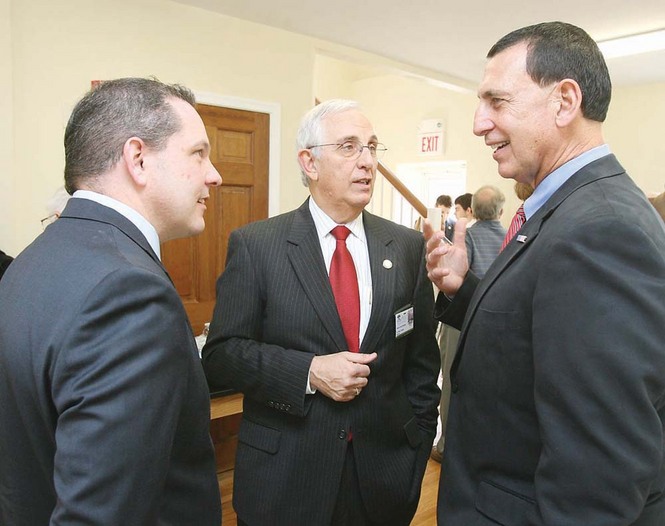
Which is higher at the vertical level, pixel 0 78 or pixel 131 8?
pixel 131 8

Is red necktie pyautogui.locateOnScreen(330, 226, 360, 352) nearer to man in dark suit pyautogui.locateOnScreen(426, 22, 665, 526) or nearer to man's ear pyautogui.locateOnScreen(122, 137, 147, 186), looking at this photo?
man in dark suit pyautogui.locateOnScreen(426, 22, 665, 526)

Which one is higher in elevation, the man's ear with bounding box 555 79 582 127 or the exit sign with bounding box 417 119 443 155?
the exit sign with bounding box 417 119 443 155

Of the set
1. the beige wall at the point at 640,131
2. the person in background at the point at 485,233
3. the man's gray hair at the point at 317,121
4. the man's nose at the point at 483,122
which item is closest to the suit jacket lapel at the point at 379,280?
the man's gray hair at the point at 317,121

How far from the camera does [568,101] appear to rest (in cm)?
97

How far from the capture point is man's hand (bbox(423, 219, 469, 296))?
1.36 meters

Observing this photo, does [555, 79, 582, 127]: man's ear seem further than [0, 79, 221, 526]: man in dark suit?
Yes

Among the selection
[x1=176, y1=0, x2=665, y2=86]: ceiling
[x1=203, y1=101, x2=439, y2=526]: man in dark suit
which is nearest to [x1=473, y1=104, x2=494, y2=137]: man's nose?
[x1=203, y1=101, x2=439, y2=526]: man in dark suit

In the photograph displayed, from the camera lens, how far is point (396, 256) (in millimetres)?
1543

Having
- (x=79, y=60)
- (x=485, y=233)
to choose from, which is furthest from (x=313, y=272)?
(x=79, y=60)

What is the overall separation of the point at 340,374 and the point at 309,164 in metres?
0.66

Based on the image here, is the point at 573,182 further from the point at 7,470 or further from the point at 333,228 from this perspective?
the point at 7,470

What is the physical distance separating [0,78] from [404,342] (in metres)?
2.77

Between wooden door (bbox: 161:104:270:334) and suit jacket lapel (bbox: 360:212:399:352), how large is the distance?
242 centimetres

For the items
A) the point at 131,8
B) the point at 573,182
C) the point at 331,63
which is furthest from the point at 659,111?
the point at 573,182
